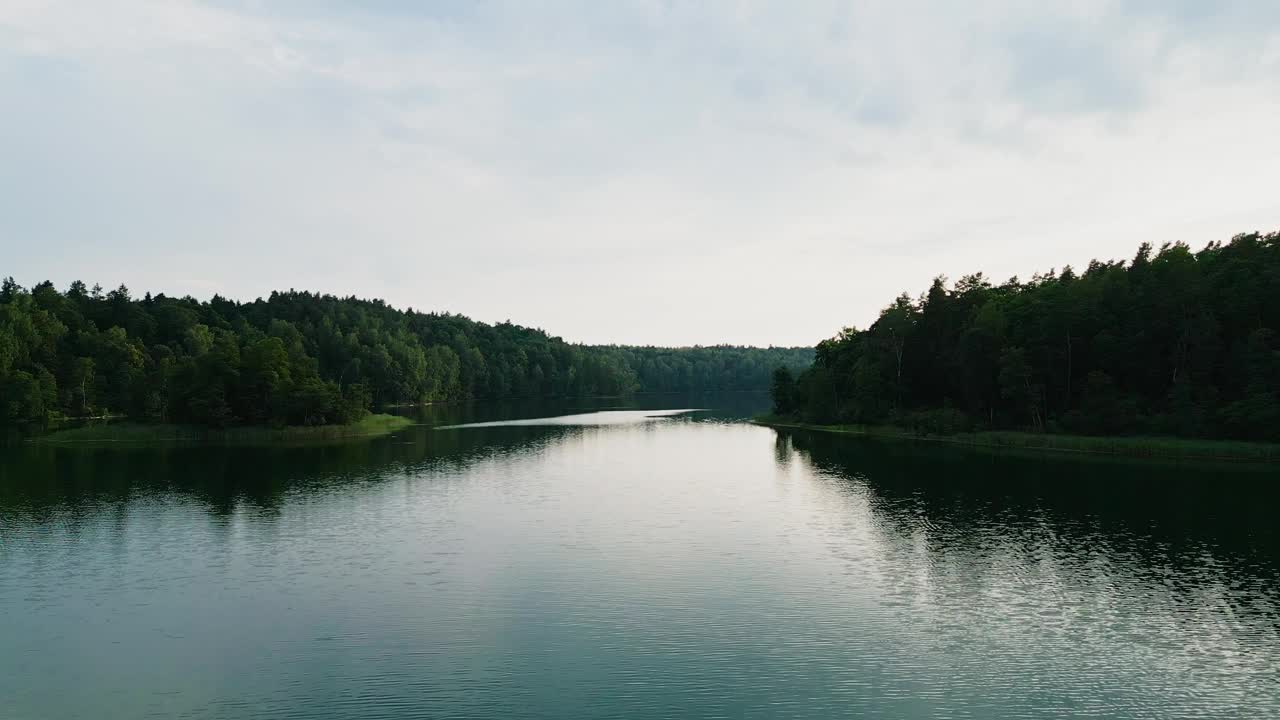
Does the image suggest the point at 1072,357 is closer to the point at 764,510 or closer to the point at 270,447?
the point at 764,510

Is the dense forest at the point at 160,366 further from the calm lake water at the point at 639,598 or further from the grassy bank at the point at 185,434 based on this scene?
the calm lake water at the point at 639,598

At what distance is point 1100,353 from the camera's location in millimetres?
97125

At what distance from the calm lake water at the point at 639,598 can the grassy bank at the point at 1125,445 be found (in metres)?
12.0

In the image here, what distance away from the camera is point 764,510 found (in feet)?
185

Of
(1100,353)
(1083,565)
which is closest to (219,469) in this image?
(1083,565)

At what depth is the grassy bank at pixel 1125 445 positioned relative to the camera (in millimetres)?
78875

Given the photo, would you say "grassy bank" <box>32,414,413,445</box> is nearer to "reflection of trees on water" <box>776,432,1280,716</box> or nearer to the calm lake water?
the calm lake water

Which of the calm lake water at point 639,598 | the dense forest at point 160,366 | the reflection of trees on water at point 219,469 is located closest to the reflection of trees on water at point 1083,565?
the calm lake water at point 639,598

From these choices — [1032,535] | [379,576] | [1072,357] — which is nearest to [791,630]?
[379,576]

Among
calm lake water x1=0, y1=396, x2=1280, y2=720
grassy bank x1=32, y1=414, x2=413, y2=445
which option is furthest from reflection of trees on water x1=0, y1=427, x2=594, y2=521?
grassy bank x1=32, y1=414, x2=413, y2=445

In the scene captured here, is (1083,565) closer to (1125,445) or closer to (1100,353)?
(1125,445)

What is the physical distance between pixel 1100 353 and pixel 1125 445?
14.9 meters

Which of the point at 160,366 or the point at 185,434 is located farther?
the point at 160,366

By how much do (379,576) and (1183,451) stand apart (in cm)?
8030
